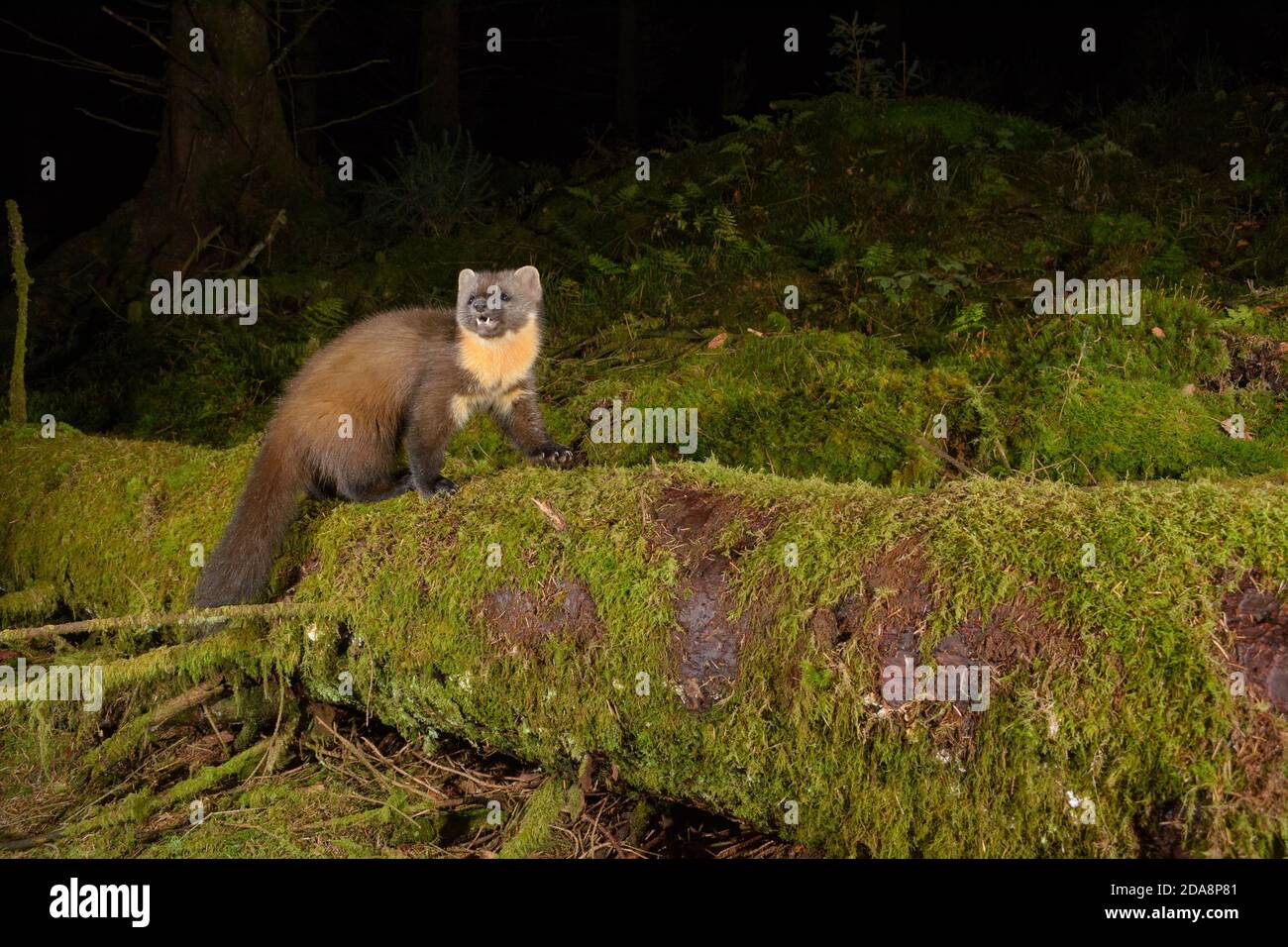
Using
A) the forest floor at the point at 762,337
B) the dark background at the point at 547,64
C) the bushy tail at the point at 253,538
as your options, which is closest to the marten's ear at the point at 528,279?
the forest floor at the point at 762,337

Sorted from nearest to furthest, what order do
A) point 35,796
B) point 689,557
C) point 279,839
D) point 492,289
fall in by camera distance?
1. point 689,557
2. point 279,839
3. point 35,796
4. point 492,289

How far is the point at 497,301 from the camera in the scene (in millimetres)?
5336

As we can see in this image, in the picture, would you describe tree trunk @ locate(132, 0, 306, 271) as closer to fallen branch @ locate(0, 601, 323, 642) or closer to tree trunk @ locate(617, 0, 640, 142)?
fallen branch @ locate(0, 601, 323, 642)

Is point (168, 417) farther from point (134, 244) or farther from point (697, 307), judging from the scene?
point (697, 307)

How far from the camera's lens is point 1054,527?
3.28 meters

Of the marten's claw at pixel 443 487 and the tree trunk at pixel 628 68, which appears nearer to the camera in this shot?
the marten's claw at pixel 443 487

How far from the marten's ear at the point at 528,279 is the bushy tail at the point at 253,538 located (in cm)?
166

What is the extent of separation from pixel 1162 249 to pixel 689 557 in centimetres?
648

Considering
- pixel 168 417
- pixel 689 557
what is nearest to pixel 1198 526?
pixel 689 557

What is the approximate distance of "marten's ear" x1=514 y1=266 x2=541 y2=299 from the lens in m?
5.72

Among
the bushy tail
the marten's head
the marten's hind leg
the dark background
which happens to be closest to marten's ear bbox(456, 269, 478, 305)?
the marten's head

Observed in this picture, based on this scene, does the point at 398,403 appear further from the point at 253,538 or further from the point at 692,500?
the point at 692,500

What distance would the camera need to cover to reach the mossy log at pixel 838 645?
2.94 meters

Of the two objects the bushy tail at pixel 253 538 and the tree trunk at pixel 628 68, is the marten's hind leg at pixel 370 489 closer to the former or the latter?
the bushy tail at pixel 253 538
